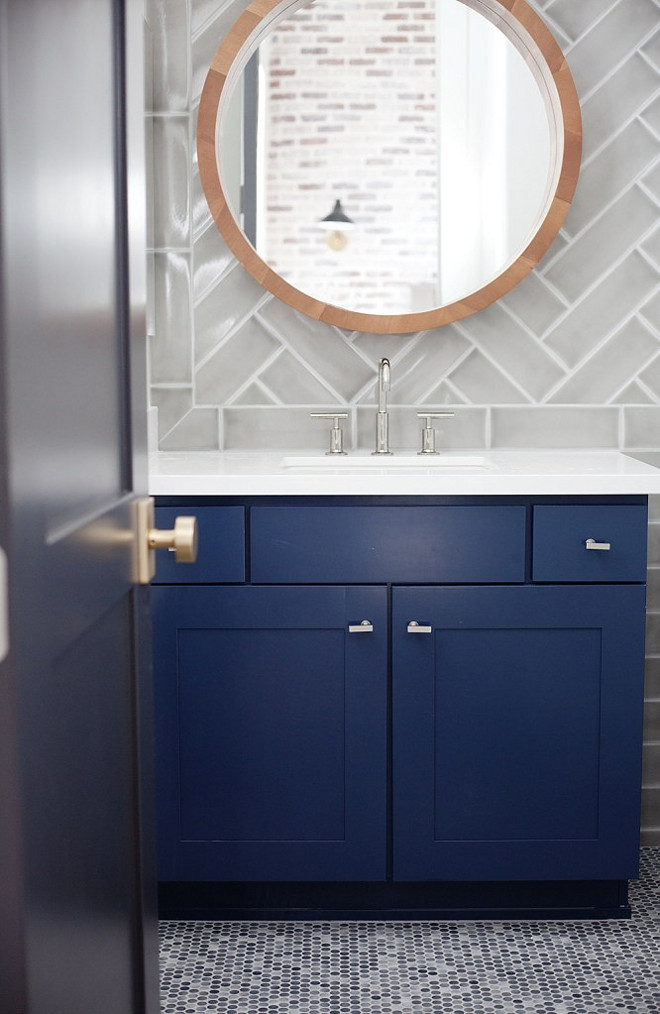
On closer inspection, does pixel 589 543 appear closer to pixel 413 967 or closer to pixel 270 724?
pixel 270 724

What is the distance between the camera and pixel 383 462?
7.60 feet

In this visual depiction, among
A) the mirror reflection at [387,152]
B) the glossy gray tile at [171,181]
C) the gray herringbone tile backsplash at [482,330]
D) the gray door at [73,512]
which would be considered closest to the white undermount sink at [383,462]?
the gray herringbone tile backsplash at [482,330]

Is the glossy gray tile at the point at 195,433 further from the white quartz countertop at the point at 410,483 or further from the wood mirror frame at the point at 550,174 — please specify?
the white quartz countertop at the point at 410,483

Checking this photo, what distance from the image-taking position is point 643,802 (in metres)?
2.55

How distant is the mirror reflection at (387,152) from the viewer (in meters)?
2.34

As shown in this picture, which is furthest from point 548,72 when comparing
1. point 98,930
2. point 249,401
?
point 98,930

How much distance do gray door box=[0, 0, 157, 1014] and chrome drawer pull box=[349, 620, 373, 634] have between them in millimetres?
938

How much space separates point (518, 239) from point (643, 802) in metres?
1.45

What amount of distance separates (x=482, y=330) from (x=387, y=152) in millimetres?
484

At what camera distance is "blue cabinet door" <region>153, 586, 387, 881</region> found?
2045 millimetres

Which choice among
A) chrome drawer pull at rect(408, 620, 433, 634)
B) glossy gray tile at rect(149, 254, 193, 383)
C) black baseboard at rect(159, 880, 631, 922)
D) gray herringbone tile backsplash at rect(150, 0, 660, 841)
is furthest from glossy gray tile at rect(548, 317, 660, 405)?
black baseboard at rect(159, 880, 631, 922)

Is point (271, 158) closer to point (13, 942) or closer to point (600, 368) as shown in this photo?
point (600, 368)

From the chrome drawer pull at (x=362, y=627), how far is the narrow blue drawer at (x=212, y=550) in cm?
24

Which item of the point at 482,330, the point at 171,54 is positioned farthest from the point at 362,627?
the point at 171,54
